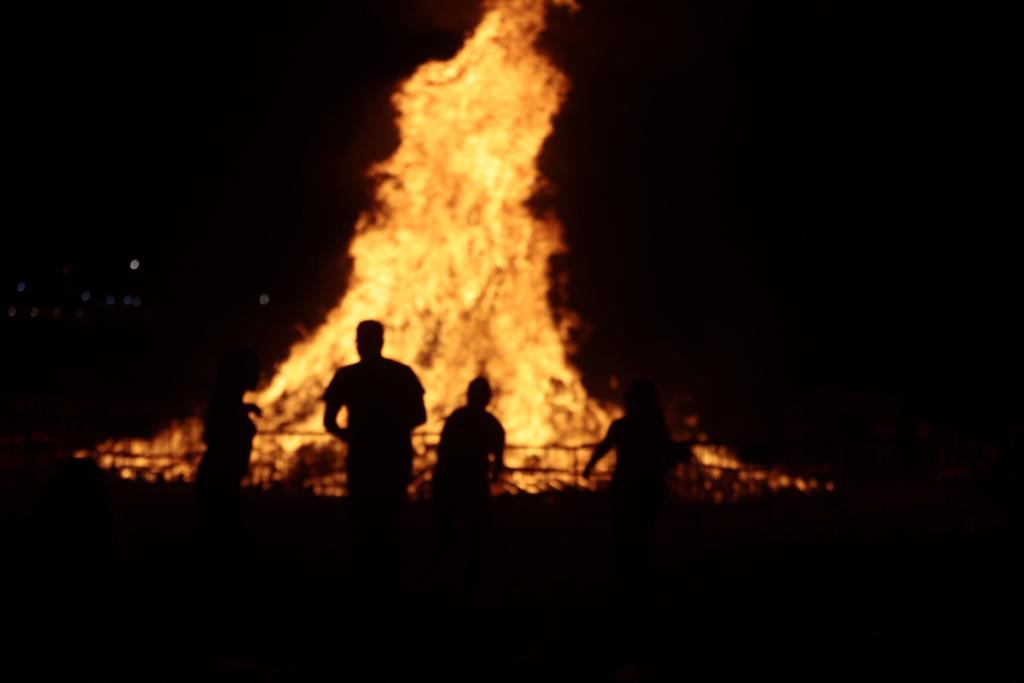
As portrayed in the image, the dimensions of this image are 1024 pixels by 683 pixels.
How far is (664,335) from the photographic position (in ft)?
85.4

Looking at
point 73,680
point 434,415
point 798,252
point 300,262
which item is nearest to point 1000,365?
point 798,252

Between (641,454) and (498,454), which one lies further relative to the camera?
(498,454)

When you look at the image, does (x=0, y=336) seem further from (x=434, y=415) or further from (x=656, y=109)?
(x=434, y=415)

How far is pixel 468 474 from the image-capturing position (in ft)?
24.9

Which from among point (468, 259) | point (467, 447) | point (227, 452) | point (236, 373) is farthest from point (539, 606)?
point (468, 259)

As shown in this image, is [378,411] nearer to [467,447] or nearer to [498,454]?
[467,447]

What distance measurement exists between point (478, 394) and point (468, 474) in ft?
2.00

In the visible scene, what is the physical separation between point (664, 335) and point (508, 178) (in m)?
13.1

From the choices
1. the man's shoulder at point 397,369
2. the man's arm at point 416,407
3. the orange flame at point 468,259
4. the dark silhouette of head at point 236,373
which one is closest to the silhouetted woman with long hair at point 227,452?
the dark silhouette of head at point 236,373

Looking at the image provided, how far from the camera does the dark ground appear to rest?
18.6 ft

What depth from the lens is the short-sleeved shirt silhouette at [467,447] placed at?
7.61 m

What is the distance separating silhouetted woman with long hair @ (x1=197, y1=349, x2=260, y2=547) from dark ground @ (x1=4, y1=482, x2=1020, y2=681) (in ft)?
1.20

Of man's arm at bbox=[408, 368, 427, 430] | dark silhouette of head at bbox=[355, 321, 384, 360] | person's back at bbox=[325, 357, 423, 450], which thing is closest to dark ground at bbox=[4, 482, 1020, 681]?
person's back at bbox=[325, 357, 423, 450]

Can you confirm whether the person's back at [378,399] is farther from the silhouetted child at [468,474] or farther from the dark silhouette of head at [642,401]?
the dark silhouette of head at [642,401]
